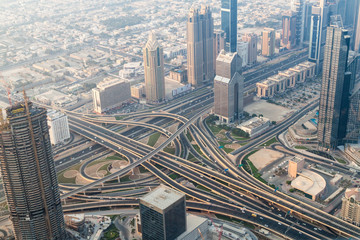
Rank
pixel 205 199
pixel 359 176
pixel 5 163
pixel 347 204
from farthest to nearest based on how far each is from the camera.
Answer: pixel 359 176 < pixel 205 199 < pixel 347 204 < pixel 5 163

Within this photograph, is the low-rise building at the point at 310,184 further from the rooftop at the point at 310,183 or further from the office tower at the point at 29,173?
the office tower at the point at 29,173

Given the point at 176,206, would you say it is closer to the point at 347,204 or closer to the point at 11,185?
the point at 11,185

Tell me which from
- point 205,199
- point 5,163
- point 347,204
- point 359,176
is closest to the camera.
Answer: point 5,163

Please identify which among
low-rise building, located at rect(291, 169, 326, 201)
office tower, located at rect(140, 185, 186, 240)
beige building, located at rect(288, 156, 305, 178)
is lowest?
low-rise building, located at rect(291, 169, 326, 201)

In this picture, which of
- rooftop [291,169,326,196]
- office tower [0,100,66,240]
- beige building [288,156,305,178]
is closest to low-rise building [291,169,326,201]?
rooftop [291,169,326,196]

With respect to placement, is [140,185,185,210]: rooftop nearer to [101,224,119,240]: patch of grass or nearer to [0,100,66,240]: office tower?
[0,100,66,240]: office tower

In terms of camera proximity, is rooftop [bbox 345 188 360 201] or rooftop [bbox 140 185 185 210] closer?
rooftop [bbox 140 185 185 210]

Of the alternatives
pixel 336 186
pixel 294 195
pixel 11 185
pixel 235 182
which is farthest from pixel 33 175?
pixel 336 186
